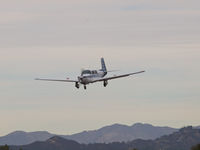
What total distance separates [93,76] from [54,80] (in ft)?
57.2

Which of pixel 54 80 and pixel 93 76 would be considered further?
→ pixel 93 76

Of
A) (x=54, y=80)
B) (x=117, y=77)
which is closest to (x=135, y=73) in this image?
(x=117, y=77)

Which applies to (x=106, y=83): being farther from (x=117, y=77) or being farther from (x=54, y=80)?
(x=54, y=80)

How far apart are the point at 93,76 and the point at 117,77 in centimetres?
947

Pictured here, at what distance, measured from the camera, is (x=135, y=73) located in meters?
174

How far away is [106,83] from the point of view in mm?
182125

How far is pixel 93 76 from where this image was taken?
18838cm

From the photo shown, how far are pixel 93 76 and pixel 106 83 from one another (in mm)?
7297

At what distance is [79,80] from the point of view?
18162cm

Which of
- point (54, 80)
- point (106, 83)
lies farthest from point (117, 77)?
point (54, 80)

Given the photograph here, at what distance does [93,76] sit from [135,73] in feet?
57.0

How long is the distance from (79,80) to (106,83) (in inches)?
270

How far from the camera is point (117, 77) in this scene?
594 feet
